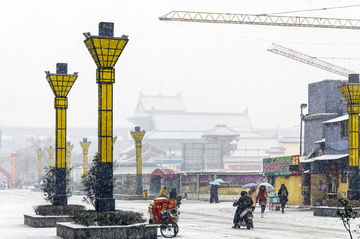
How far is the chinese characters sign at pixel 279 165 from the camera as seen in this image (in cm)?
4111

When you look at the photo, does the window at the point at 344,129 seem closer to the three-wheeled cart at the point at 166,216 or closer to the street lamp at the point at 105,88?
the three-wheeled cart at the point at 166,216

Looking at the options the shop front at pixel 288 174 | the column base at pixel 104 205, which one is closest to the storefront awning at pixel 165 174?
the shop front at pixel 288 174

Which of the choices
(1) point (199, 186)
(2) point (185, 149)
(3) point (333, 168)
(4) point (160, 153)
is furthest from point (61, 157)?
(4) point (160, 153)

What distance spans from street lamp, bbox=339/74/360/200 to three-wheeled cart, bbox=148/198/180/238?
12264 mm

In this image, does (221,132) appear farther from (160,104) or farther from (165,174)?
(165,174)

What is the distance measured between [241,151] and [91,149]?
89.8 metres

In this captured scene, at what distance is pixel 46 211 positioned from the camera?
22562 millimetres

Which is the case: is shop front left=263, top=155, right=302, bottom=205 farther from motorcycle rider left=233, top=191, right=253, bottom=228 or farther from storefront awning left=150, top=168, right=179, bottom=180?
motorcycle rider left=233, top=191, right=253, bottom=228

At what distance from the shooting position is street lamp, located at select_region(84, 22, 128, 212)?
17.7 m

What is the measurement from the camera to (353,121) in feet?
95.2

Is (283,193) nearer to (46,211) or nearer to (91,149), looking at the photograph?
(46,211)

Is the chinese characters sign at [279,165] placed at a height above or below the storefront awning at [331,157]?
below

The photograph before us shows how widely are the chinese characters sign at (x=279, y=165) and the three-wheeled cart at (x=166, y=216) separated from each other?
22.0m

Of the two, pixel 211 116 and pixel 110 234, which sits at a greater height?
pixel 211 116
